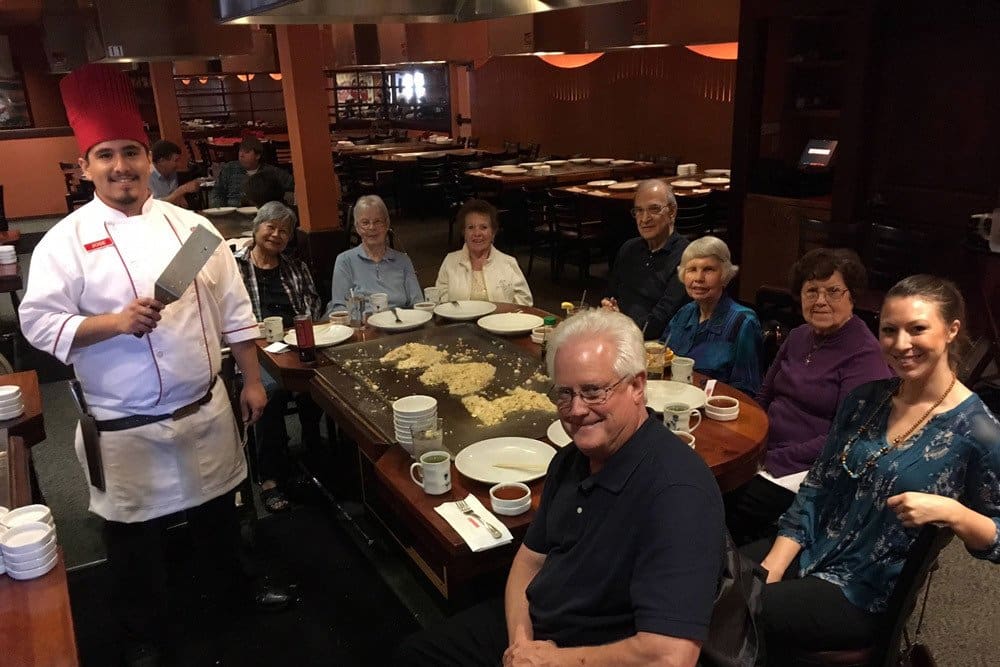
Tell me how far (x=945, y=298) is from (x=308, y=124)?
4.87 metres

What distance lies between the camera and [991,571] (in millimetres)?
2939

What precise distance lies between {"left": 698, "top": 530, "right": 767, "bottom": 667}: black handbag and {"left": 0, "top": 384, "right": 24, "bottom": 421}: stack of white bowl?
2269 mm

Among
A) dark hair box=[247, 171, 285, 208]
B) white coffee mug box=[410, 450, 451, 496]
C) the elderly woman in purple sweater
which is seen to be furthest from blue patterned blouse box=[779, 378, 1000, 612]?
dark hair box=[247, 171, 285, 208]

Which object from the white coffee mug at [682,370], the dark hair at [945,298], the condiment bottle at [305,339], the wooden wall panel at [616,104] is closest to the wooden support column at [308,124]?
the condiment bottle at [305,339]

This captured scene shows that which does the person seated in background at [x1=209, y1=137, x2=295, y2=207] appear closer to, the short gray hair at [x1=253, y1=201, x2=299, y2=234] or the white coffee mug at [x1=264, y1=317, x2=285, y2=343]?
the short gray hair at [x1=253, y1=201, x2=299, y2=234]

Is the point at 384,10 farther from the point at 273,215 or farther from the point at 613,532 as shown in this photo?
the point at 273,215

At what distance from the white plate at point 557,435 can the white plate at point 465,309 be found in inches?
49.8

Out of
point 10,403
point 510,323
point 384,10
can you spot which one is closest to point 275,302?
point 510,323

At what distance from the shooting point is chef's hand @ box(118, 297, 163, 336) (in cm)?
201

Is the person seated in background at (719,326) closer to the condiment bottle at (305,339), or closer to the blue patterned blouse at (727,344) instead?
the blue patterned blouse at (727,344)

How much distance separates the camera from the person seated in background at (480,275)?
3.89 metres

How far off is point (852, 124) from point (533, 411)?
445cm

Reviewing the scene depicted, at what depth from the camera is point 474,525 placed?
182 centimetres

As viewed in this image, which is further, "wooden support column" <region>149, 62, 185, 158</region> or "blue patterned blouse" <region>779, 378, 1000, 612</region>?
"wooden support column" <region>149, 62, 185, 158</region>
